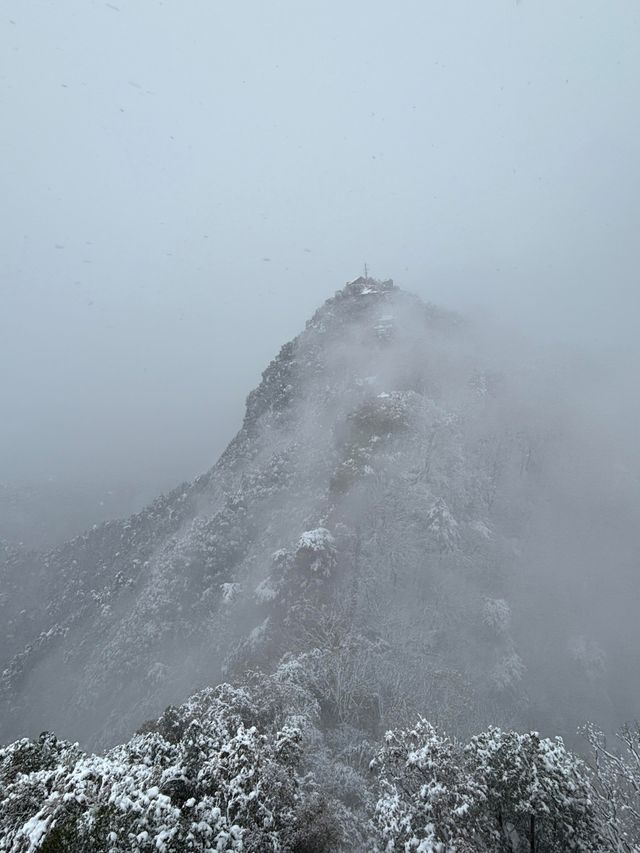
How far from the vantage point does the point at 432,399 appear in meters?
77.8

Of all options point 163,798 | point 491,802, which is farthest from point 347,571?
point 163,798

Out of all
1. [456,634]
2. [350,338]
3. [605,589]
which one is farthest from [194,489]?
[605,589]

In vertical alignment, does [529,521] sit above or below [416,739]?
below

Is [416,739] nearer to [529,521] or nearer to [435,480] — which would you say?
[435,480]

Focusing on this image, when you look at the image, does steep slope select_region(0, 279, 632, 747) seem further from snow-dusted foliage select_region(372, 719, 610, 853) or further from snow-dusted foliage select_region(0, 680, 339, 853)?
snow-dusted foliage select_region(0, 680, 339, 853)

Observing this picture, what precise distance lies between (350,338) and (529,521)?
148 feet

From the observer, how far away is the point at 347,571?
52281 millimetres

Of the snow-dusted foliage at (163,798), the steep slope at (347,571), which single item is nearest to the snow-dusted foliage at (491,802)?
the snow-dusted foliage at (163,798)

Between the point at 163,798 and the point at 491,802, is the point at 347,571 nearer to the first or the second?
the point at 491,802

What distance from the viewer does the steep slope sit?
1850 inches

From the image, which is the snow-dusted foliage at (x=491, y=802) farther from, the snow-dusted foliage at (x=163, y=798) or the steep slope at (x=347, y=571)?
the steep slope at (x=347, y=571)

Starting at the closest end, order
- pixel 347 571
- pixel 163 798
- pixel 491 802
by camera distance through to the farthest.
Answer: pixel 163 798, pixel 491 802, pixel 347 571

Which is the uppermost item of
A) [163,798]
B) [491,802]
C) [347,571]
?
[163,798]

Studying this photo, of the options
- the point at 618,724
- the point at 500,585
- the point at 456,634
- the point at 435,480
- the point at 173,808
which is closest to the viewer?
the point at 173,808
